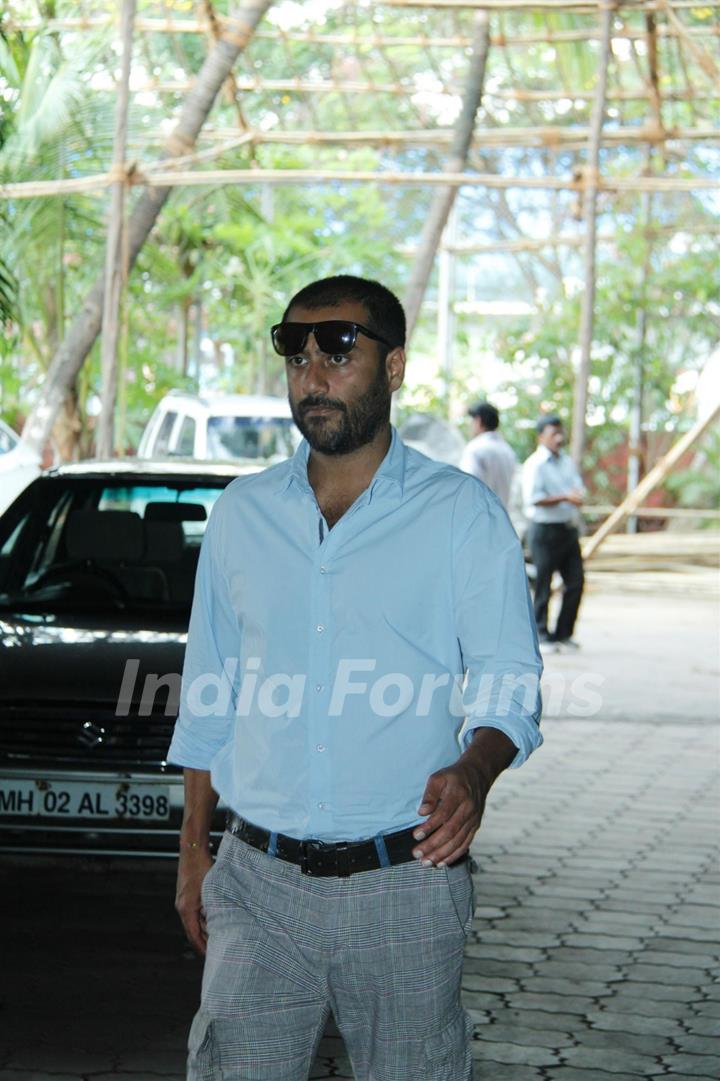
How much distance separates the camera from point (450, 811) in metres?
2.89

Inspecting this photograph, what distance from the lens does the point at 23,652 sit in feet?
20.4

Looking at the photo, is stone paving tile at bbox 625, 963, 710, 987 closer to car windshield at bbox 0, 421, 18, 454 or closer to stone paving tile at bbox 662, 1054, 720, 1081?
stone paving tile at bbox 662, 1054, 720, 1081

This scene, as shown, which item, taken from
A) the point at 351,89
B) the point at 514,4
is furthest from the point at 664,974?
the point at 351,89

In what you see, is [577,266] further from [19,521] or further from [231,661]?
[231,661]

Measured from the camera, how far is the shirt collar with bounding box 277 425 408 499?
10.6 feet

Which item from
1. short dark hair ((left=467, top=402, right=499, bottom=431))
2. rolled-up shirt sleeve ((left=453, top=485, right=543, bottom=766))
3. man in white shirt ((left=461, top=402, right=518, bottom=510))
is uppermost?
rolled-up shirt sleeve ((left=453, top=485, right=543, bottom=766))

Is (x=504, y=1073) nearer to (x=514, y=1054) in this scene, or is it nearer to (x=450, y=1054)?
(x=514, y=1054)

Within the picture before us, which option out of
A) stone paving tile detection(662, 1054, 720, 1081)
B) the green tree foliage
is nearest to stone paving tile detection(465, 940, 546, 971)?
stone paving tile detection(662, 1054, 720, 1081)

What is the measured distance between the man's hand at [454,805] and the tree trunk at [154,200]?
11.8 metres

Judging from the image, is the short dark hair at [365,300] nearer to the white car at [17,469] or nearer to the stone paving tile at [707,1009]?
the stone paving tile at [707,1009]

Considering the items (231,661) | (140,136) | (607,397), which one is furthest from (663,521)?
(231,661)

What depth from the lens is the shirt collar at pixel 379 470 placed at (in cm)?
323

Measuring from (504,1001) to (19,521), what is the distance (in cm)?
280

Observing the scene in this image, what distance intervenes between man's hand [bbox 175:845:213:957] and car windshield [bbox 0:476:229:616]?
338 centimetres
